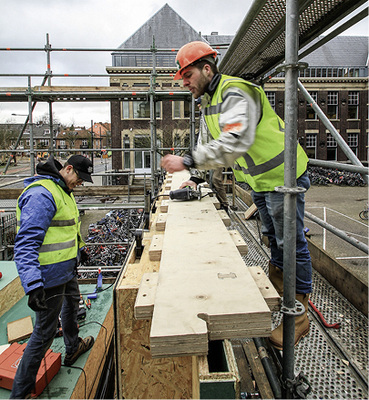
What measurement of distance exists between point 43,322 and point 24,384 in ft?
1.73

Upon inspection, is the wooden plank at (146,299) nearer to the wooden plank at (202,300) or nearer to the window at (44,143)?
the wooden plank at (202,300)

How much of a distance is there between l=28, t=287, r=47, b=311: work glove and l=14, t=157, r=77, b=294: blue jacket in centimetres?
3

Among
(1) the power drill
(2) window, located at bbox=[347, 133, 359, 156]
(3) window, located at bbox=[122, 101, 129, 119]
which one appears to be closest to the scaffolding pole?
(1) the power drill

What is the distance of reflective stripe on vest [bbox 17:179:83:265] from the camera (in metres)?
2.98

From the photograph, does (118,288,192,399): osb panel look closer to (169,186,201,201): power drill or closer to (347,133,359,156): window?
(169,186,201,201): power drill

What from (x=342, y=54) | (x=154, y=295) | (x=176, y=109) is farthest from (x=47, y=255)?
(x=342, y=54)

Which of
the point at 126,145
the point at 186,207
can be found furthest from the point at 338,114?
the point at 186,207

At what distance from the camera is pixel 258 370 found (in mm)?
2213

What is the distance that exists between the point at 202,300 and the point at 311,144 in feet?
104

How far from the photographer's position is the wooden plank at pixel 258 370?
1.95 metres

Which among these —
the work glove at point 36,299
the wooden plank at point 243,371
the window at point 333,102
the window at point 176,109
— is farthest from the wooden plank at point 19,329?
the window at point 333,102

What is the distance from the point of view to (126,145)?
28.8 meters

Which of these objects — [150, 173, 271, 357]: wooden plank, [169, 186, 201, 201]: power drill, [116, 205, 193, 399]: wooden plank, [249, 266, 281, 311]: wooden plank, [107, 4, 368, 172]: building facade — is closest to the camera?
[150, 173, 271, 357]: wooden plank

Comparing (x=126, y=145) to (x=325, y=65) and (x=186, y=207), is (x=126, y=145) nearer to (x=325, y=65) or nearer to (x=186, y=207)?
(x=325, y=65)
